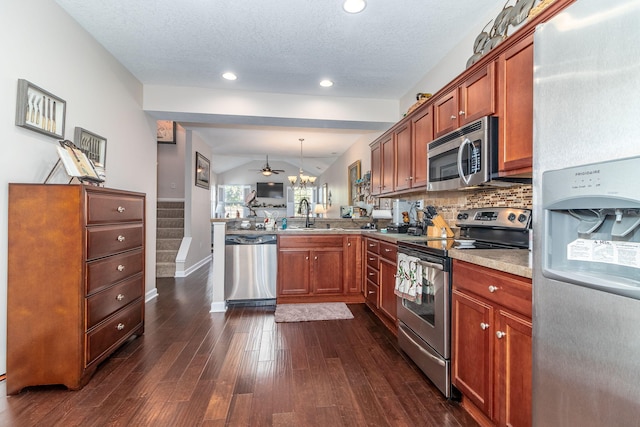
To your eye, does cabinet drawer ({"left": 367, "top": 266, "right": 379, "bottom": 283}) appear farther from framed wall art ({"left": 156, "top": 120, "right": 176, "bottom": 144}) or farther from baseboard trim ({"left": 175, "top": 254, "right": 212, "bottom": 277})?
framed wall art ({"left": 156, "top": 120, "right": 176, "bottom": 144})

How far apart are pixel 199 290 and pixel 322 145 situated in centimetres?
429

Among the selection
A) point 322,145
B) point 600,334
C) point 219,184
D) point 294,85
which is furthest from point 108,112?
point 219,184

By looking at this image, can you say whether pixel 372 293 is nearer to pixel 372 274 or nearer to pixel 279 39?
pixel 372 274

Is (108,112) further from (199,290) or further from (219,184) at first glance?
(219,184)

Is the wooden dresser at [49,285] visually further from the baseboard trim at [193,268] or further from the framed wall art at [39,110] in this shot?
the baseboard trim at [193,268]

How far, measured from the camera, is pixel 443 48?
9.12 ft

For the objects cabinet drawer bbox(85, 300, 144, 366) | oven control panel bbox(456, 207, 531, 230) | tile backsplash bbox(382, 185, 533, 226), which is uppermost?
tile backsplash bbox(382, 185, 533, 226)

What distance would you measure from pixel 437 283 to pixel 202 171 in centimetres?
542

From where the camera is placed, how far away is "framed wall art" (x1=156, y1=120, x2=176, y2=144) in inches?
237

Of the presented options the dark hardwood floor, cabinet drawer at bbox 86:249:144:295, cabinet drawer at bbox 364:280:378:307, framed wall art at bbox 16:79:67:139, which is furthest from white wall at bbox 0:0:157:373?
cabinet drawer at bbox 364:280:378:307

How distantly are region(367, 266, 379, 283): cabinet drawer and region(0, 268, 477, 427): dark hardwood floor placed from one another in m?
0.51

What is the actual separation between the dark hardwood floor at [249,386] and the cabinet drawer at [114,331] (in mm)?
147

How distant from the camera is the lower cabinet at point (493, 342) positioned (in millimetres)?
1247

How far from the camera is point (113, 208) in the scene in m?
2.16
